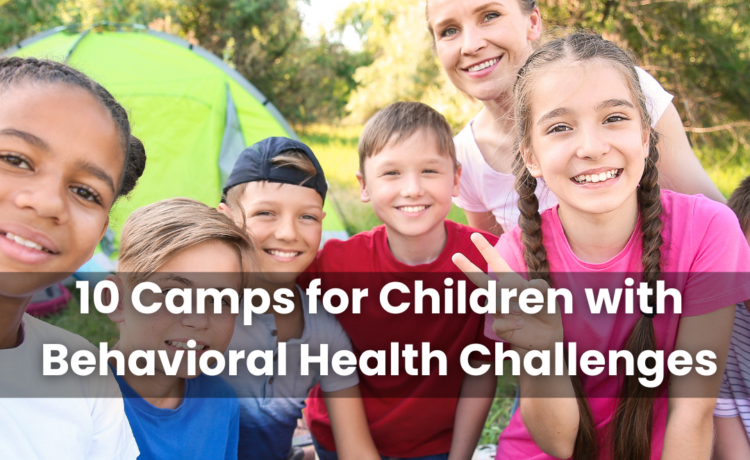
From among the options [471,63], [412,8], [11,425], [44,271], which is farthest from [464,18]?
[412,8]

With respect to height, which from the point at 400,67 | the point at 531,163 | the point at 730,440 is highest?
the point at 400,67

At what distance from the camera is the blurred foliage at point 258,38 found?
363 inches

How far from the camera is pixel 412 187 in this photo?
1.81 meters

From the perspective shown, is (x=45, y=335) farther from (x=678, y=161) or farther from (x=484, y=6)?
(x=678, y=161)

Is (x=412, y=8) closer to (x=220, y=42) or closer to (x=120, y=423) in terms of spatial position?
(x=220, y=42)

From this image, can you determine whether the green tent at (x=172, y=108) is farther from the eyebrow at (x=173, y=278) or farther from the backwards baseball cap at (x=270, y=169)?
the eyebrow at (x=173, y=278)

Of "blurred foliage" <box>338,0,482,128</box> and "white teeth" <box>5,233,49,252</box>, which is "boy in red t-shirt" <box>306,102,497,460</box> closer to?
"white teeth" <box>5,233,49,252</box>

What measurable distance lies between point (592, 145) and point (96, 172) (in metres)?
1.13

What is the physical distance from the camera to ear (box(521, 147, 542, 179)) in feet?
5.13

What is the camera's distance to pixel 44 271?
3.43ft

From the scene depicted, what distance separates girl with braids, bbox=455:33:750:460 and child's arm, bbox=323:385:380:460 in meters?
0.49

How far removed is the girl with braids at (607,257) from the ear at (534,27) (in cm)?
58

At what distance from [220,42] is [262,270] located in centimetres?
936

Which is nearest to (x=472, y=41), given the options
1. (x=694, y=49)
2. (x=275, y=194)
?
(x=275, y=194)
